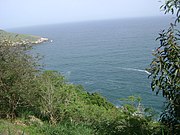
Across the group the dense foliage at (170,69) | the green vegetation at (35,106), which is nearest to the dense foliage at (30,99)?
the green vegetation at (35,106)

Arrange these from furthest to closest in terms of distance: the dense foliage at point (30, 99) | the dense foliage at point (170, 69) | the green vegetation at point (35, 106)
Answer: the dense foliage at point (30, 99) < the green vegetation at point (35, 106) < the dense foliage at point (170, 69)

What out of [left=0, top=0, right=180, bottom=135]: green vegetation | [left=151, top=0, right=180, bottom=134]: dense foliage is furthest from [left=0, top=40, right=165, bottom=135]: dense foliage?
[left=151, top=0, right=180, bottom=134]: dense foliage

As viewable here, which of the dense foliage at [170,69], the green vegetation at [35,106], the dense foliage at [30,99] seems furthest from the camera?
the dense foliage at [30,99]

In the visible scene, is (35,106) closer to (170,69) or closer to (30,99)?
(30,99)

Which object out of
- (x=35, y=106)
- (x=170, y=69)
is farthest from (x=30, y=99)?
(x=170, y=69)

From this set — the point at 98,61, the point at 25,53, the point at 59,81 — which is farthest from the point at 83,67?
the point at 25,53

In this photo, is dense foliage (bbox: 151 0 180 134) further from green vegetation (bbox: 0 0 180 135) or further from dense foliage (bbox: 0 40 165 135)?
dense foliage (bbox: 0 40 165 135)

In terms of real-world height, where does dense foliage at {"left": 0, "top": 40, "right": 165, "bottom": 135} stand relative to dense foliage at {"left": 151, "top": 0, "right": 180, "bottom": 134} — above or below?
below

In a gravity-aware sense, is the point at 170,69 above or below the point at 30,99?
above

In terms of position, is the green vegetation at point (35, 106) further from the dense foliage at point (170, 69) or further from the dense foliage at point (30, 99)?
the dense foliage at point (170, 69)

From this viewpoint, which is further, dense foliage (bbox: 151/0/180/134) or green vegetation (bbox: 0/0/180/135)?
green vegetation (bbox: 0/0/180/135)

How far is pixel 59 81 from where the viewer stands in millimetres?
18031

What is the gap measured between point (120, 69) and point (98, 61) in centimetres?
1157

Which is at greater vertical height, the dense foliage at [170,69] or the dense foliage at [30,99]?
the dense foliage at [170,69]
